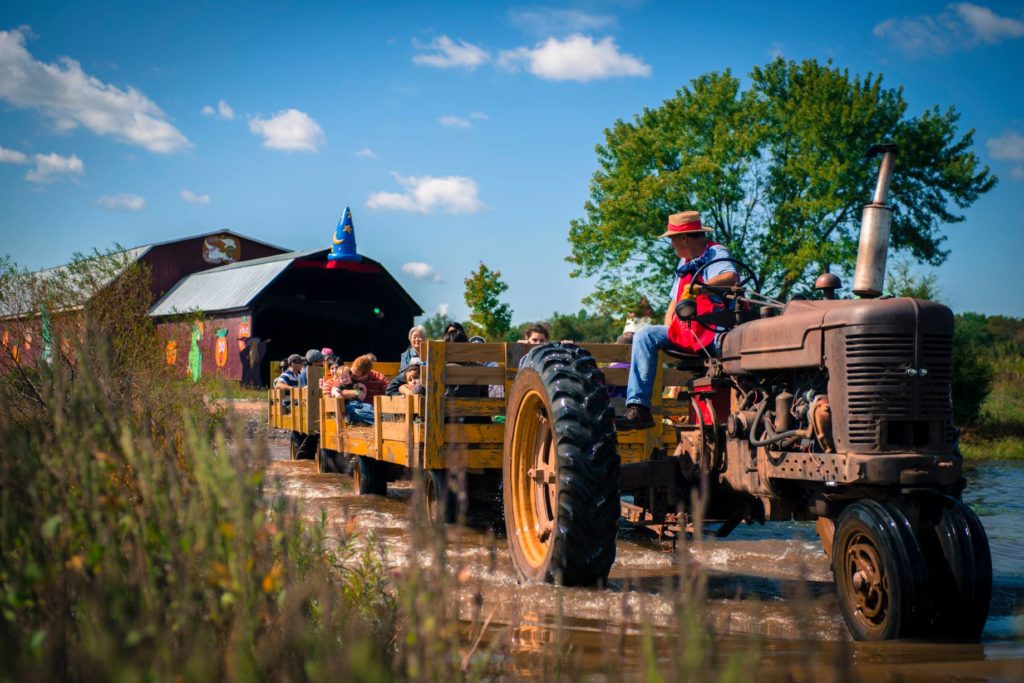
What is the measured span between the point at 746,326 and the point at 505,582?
6.38ft

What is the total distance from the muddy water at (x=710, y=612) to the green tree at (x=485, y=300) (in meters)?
30.4

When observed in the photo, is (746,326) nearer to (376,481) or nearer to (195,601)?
(195,601)

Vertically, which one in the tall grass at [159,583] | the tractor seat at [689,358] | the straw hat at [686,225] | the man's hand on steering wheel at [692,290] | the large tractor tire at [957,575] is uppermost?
the straw hat at [686,225]

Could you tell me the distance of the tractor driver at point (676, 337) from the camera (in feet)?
18.5

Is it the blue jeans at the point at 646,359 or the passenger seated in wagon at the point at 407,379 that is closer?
the blue jeans at the point at 646,359

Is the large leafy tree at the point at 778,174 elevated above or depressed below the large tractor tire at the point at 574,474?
above

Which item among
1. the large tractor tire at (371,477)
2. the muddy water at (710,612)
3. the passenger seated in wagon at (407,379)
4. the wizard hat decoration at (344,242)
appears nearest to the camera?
the muddy water at (710,612)

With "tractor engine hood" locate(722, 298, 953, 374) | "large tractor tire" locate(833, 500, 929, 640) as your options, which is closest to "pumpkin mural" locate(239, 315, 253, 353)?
"tractor engine hood" locate(722, 298, 953, 374)

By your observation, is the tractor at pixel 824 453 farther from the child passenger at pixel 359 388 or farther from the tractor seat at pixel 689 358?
the child passenger at pixel 359 388

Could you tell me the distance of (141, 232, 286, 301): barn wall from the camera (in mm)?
39062

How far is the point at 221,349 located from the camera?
3419 centimetres

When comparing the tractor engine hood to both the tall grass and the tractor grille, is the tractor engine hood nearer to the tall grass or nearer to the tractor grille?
the tractor grille

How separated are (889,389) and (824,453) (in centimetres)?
40

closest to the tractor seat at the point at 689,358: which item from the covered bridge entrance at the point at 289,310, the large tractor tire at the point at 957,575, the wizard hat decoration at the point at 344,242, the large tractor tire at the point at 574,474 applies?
the large tractor tire at the point at 574,474
